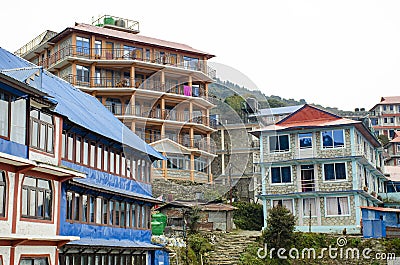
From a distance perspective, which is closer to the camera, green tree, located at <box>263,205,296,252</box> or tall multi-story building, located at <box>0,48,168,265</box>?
tall multi-story building, located at <box>0,48,168,265</box>

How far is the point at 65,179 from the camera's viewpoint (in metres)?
19.2

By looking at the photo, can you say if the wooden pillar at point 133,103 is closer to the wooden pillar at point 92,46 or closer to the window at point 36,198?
the wooden pillar at point 92,46

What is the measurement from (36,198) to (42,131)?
2.13 meters

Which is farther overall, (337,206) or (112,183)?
(337,206)

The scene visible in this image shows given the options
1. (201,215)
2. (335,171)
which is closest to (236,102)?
(201,215)

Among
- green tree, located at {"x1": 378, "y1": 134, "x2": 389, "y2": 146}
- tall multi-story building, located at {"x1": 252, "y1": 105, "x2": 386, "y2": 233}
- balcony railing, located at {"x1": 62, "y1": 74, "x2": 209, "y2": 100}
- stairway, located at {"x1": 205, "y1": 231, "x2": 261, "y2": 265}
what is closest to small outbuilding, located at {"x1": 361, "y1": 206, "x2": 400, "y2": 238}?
tall multi-story building, located at {"x1": 252, "y1": 105, "x2": 386, "y2": 233}

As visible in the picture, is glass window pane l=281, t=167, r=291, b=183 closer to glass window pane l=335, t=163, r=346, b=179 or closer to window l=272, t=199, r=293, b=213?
window l=272, t=199, r=293, b=213

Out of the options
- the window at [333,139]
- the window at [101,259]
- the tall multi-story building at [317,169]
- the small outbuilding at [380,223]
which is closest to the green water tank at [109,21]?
the tall multi-story building at [317,169]

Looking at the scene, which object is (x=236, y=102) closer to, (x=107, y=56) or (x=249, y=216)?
(x=249, y=216)

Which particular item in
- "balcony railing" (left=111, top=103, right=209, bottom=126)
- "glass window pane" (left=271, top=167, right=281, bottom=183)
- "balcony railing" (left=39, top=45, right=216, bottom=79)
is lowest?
"glass window pane" (left=271, top=167, right=281, bottom=183)

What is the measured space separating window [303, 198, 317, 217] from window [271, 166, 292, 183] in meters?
1.89

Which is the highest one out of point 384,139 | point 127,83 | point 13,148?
point 127,83

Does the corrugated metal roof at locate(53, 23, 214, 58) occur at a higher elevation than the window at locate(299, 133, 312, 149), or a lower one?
higher

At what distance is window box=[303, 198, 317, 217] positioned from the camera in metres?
39.9
